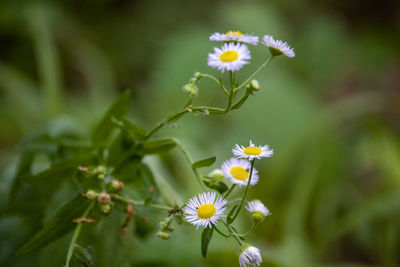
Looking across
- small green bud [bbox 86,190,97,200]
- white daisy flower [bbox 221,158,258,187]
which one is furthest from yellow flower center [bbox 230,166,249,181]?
small green bud [bbox 86,190,97,200]

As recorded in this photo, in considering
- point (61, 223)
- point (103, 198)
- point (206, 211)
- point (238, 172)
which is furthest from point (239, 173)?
point (61, 223)

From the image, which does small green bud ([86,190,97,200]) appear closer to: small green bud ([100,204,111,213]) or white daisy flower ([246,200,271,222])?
small green bud ([100,204,111,213])

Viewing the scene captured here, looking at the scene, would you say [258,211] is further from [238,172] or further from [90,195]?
[90,195]

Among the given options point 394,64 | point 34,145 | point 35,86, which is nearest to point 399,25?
point 394,64

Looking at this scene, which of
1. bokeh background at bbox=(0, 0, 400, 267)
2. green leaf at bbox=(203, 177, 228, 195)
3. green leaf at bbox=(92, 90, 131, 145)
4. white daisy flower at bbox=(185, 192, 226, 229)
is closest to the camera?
white daisy flower at bbox=(185, 192, 226, 229)

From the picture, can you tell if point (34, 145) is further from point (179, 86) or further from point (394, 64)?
point (394, 64)

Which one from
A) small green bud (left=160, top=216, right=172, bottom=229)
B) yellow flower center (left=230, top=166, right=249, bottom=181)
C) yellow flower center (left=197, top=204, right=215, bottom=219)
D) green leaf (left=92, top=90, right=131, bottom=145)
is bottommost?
yellow flower center (left=197, top=204, right=215, bottom=219)

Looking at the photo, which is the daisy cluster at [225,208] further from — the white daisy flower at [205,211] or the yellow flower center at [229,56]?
the yellow flower center at [229,56]
